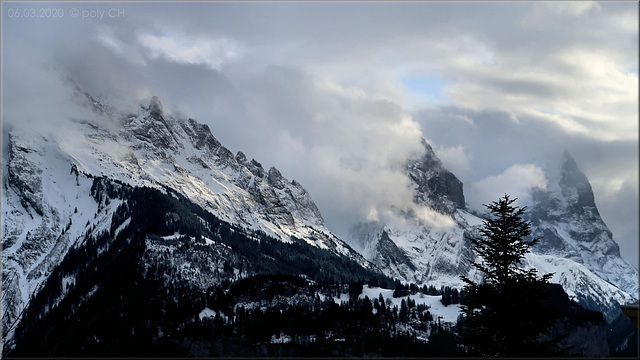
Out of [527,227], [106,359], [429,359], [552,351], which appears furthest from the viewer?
[527,227]

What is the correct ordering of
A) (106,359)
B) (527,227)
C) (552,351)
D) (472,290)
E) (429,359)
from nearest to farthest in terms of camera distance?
(106,359) < (429,359) < (552,351) < (472,290) < (527,227)

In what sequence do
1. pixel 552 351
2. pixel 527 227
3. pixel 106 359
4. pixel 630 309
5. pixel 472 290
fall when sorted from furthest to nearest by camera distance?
pixel 527 227 < pixel 472 290 < pixel 552 351 < pixel 630 309 < pixel 106 359

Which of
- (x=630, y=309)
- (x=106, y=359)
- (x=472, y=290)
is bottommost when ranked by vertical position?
(x=106, y=359)

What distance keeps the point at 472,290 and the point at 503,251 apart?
4110 mm

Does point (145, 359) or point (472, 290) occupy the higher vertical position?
point (472, 290)

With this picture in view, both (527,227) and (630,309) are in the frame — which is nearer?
(630,309)

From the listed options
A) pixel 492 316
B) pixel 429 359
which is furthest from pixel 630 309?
pixel 492 316

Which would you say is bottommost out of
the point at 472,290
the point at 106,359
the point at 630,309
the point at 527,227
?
the point at 106,359

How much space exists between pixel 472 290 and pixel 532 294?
513 centimetres

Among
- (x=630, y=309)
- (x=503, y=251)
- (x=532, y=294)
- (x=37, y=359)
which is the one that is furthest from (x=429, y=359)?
(x=503, y=251)

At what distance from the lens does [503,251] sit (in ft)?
190

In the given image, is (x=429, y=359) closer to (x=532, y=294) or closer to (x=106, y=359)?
(x=106, y=359)

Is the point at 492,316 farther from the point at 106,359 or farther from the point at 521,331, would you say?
the point at 106,359

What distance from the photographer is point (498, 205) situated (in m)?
61.4
